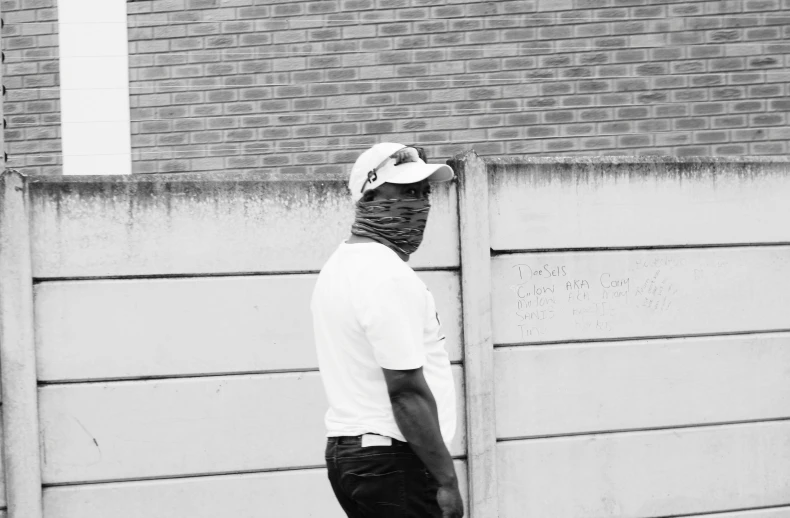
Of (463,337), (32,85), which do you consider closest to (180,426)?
(463,337)

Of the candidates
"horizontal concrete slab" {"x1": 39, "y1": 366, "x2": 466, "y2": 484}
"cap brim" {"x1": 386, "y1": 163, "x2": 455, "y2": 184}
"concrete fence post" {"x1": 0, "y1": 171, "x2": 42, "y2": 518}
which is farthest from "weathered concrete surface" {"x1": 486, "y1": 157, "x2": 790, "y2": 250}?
"concrete fence post" {"x1": 0, "y1": 171, "x2": 42, "y2": 518}

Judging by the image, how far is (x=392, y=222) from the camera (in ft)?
8.16

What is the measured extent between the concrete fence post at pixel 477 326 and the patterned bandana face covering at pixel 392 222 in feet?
5.04

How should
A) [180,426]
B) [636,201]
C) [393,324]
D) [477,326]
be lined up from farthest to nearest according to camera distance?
[636,201] < [477,326] < [180,426] < [393,324]

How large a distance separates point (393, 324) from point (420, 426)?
0.86 ft

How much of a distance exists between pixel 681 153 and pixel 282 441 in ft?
9.70

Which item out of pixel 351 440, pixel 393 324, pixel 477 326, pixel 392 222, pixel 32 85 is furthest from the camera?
pixel 32 85

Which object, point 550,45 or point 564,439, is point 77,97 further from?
point 564,439

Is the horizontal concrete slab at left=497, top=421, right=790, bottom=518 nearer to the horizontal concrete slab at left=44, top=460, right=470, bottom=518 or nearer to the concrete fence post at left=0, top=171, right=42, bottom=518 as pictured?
the horizontal concrete slab at left=44, top=460, right=470, bottom=518

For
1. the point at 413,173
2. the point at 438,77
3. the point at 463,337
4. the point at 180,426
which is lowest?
the point at 180,426

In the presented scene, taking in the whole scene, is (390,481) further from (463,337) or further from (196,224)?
(196,224)

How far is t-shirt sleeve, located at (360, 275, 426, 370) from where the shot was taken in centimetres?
224

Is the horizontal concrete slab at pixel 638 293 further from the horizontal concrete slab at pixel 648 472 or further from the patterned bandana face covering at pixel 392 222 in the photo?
the patterned bandana face covering at pixel 392 222

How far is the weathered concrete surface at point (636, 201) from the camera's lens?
13.6 feet
